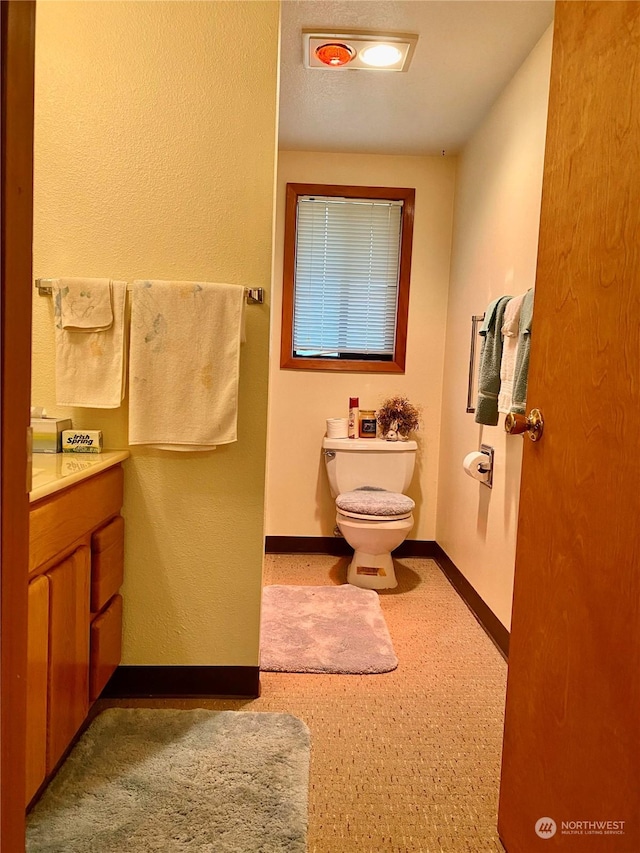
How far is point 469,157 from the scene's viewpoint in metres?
2.93

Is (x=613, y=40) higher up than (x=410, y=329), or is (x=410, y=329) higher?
(x=613, y=40)

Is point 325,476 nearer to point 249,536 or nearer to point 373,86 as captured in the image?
point 249,536

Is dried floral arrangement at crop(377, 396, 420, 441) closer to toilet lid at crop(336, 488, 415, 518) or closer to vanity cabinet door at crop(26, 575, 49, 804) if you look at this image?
toilet lid at crop(336, 488, 415, 518)

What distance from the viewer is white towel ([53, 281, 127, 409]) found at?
1.67m

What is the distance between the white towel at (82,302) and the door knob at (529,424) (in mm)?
1181

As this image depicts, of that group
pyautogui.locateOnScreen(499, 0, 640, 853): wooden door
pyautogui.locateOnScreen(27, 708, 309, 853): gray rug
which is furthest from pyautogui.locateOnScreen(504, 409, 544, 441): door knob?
pyautogui.locateOnScreen(27, 708, 309, 853): gray rug

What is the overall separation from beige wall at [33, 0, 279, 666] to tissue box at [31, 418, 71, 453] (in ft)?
0.40

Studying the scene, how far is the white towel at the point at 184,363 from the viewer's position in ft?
5.46

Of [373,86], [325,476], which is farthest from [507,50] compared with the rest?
[325,476]

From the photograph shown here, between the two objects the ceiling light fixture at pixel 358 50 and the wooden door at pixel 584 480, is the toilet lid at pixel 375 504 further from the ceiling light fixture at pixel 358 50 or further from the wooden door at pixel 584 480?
the ceiling light fixture at pixel 358 50

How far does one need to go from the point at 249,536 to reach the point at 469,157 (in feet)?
7.64

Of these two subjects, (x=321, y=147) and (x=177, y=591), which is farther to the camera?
(x=321, y=147)

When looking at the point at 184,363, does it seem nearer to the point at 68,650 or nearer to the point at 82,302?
the point at 82,302

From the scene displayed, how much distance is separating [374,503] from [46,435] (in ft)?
5.27
